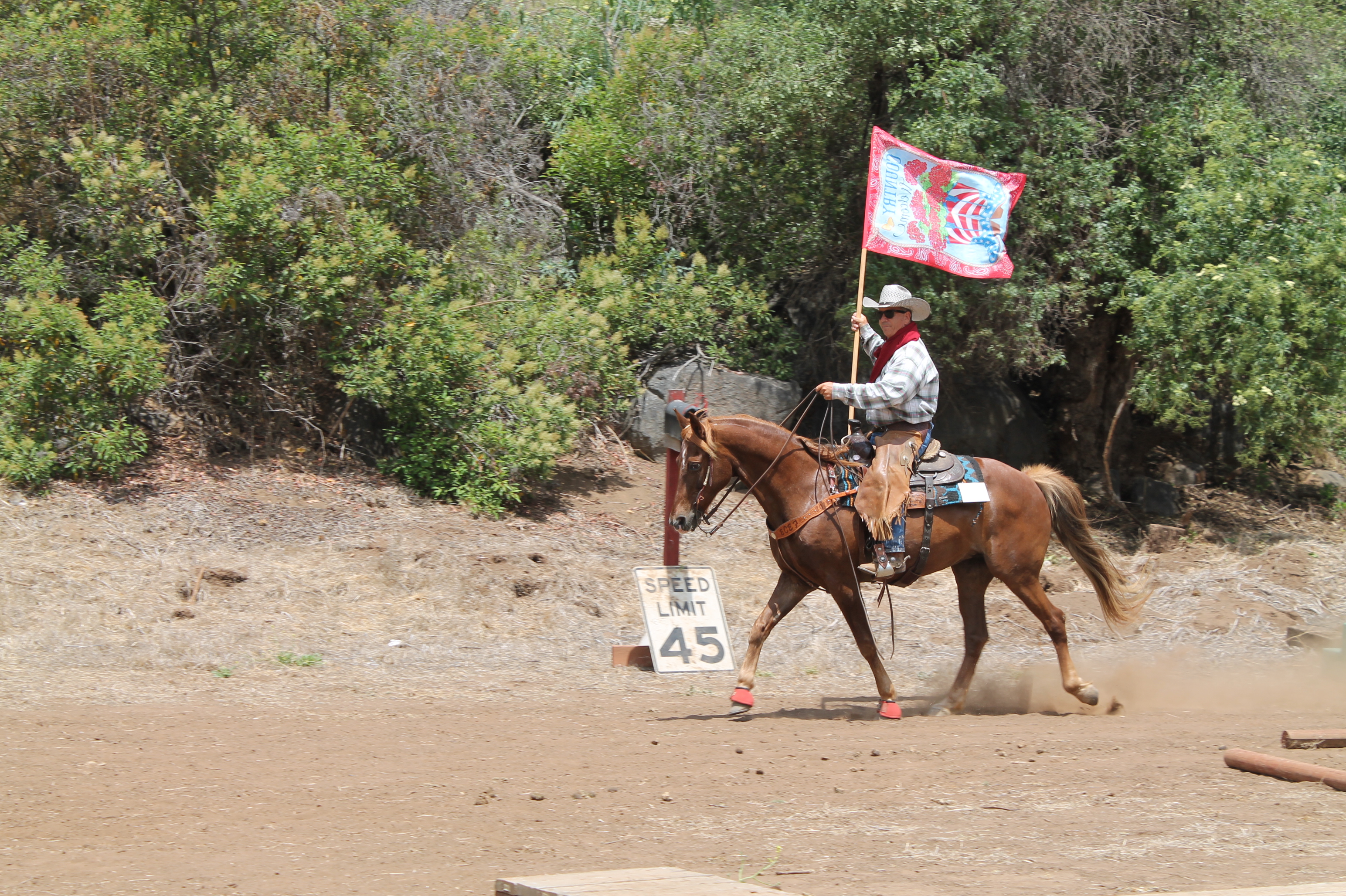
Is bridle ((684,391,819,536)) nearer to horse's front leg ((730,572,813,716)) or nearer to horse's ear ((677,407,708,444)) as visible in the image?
horse's ear ((677,407,708,444))

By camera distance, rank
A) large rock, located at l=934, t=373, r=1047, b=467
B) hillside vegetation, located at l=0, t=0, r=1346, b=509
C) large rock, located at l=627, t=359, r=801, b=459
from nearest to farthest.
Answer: hillside vegetation, located at l=0, t=0, r=1346, b=509
large rock, located at l=627, t=359, r=801, b=459
large rock, located at l=934, t=373, r=1047, b=467

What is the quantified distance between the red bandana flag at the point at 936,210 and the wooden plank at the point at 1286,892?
751 centimetres

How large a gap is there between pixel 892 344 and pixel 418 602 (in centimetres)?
549

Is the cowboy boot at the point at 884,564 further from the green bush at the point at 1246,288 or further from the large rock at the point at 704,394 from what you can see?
the green bush at the point at 1246,288

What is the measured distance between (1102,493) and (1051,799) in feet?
39.6

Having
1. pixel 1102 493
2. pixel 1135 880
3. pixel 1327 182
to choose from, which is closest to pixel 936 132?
pixel 1327 182

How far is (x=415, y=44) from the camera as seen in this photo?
1605cm

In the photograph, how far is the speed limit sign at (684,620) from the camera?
1009 centimetres

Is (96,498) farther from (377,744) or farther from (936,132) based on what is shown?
(936,132)

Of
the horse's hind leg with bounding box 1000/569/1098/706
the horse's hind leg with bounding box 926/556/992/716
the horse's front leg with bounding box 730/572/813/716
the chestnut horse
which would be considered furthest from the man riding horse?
the horse's hind leg with bounding box 1000/569/1098/706

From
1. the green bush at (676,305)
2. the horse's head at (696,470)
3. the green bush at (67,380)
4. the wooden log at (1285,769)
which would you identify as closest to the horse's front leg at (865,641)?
the horse's head at (696,470)

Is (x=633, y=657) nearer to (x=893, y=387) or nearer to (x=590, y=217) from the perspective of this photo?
(x=893, y=387)

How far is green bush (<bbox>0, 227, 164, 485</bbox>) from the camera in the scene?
11.9 m

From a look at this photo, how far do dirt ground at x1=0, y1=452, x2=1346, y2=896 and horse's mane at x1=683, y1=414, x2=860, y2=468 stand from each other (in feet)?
6.49
